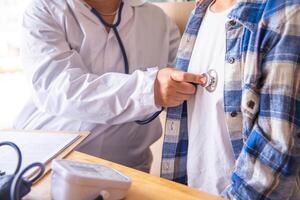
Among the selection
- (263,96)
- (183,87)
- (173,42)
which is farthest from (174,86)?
(173,42)

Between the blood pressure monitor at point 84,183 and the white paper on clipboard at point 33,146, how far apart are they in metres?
0.10

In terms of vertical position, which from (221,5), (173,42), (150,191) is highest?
(221,5)

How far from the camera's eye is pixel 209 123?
2.63ft

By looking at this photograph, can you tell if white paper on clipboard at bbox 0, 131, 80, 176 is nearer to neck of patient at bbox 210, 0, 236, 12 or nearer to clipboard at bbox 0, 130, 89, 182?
clipboard at bbox 0, 130, 89, 182

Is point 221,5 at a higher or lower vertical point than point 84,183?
higher

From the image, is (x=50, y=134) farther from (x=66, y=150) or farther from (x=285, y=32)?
(x=285, y=32)

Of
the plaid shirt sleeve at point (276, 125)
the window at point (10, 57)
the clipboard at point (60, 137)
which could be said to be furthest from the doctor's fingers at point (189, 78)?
the window at point (10, 57)

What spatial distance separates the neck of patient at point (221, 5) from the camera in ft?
2.68

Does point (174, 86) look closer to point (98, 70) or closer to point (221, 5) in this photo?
point (221, 5)

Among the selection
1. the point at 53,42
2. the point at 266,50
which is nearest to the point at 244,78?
the point at 266,50

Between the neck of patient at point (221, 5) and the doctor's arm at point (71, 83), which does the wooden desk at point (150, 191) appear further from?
the neck of patient at point (221, 5)

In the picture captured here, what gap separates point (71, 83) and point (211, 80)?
1.37ft

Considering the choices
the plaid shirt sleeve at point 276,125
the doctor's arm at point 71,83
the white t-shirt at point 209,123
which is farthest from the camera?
the doctor's arm at point 71,83

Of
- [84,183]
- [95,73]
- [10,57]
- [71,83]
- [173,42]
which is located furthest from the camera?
[10,57]
